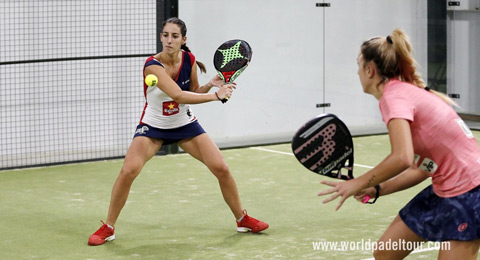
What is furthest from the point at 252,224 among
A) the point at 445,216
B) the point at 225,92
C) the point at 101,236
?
the point at 445,216

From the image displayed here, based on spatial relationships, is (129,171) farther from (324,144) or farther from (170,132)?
(324,144)

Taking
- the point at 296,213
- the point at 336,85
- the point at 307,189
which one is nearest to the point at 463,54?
the point at 336,85

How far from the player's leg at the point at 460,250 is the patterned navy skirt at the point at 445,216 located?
1.1 inches

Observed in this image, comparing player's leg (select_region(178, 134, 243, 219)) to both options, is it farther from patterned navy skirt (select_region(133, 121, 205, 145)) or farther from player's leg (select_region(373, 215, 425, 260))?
player's leg (select_region(373, 215, 425, 260))

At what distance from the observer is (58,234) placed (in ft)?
22.7

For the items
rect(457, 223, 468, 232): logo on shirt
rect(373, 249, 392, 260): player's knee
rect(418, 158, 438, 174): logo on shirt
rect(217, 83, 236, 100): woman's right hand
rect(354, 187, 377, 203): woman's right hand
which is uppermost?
rect(217, 83, 236, 100): woman's right hand

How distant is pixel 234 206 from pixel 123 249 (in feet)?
3.04

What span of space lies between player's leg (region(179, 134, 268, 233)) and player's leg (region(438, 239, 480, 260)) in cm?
288

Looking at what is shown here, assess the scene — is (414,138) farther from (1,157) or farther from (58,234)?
(1,157)

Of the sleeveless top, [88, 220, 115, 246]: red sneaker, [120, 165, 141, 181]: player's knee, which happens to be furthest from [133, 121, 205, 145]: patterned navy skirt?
[88, 220, 115, 246]: red sneaker

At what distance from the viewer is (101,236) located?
259 inches

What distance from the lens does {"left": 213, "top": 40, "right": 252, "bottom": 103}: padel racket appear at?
6.36 m

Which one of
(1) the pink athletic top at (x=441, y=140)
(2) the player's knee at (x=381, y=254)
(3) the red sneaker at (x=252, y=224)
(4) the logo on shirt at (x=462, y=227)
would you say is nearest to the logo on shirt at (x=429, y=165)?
(1) the pink athletic top at (x=441, y=140)

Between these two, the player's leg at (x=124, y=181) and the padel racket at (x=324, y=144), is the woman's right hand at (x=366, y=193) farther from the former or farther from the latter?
the player's leg at (x=124, y=181)
